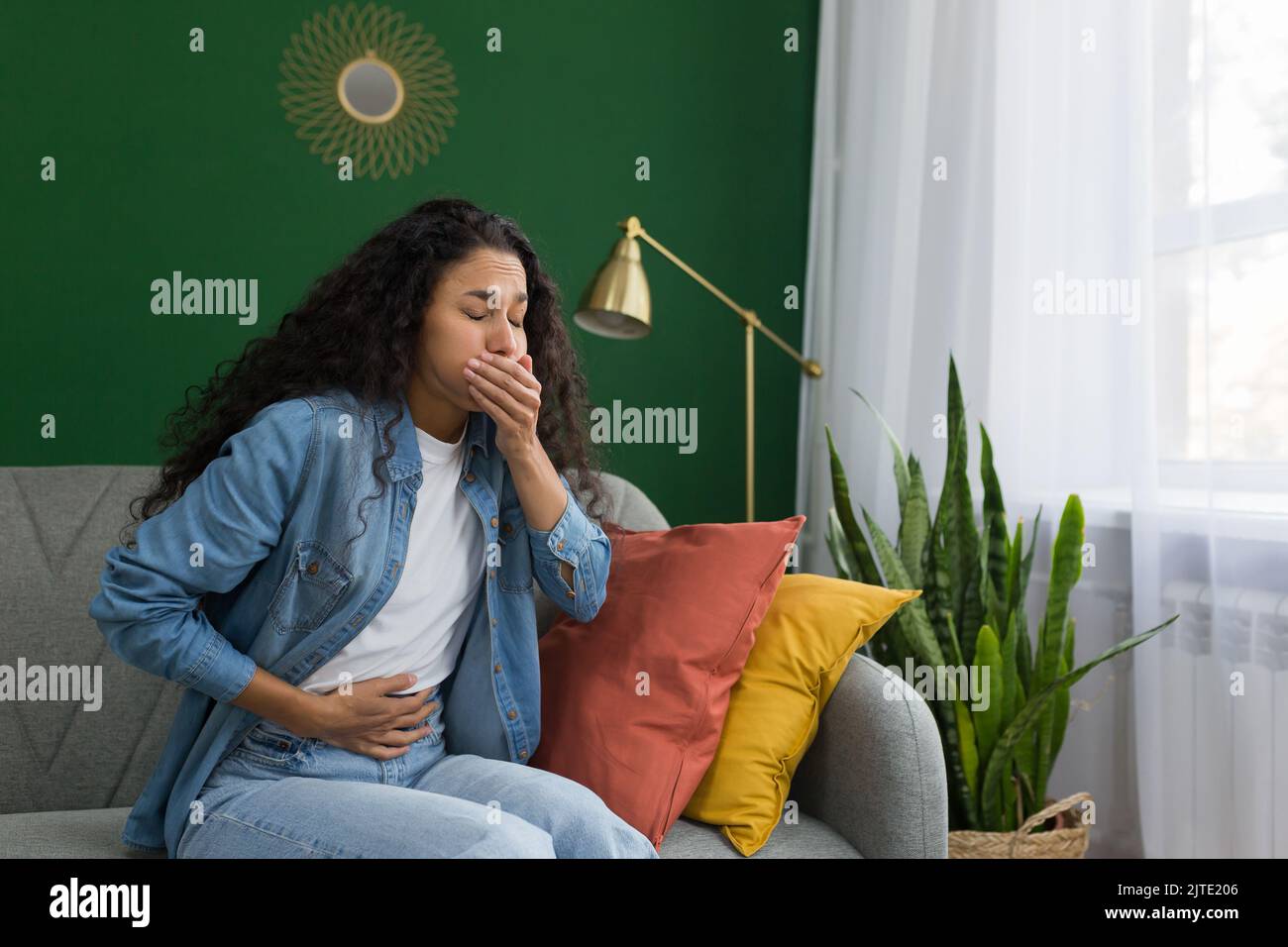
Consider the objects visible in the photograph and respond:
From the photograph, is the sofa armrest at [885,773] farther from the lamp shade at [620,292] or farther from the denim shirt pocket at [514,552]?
the lamp shade at [620,292]

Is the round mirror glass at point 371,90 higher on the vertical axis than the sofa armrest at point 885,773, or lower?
higher

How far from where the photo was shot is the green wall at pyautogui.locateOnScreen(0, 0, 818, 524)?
2721 mm

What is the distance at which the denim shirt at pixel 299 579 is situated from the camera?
1.29 metres

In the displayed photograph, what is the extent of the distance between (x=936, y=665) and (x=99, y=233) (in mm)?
2232

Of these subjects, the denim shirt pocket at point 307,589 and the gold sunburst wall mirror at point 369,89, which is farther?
the gold sunburst wall mirror at point 369,89

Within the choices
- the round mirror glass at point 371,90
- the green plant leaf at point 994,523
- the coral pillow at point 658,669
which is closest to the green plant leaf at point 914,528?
the green plant leaf at point 994,523

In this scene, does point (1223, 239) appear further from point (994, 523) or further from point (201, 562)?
point (201, 562)

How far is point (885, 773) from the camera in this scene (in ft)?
4.91

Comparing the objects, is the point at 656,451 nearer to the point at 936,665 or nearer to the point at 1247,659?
the point at 936,665

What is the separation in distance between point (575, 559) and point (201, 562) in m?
0.48

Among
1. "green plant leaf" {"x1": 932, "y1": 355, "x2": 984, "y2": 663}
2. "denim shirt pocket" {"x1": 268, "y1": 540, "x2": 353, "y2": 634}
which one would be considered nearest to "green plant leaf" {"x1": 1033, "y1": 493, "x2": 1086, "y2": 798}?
"green plant leaf" {"x1": 932, "y1": 355, "x2": 984, "y2": 663}

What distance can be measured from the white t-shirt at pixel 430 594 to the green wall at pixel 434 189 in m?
1.36

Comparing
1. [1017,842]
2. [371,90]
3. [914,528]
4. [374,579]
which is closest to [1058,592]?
[914,528]
